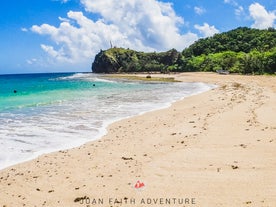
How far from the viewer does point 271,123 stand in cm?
1559

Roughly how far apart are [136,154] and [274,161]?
4.72 meters

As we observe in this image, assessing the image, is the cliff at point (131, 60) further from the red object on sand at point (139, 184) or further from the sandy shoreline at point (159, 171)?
the red object on sand at point (139, 184)

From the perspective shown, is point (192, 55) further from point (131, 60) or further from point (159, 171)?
point (159, 171)

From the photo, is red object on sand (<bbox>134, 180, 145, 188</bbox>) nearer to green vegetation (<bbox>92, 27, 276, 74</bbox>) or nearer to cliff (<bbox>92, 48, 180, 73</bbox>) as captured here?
green vegetation (<bbox>92, 27, 276, 74</bbox>)

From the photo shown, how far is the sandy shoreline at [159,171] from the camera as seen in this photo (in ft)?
25.5

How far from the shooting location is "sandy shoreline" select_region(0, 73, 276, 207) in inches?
306

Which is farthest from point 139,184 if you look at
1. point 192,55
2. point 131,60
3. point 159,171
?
point 131,60

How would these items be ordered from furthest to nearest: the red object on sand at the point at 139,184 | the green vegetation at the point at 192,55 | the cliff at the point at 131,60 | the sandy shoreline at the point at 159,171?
the cliff at the point at 131,60, the green vegetation at the point at 192,55, the red object on sand at the point at 139,184, the sandy shoreline at the point at 159,171

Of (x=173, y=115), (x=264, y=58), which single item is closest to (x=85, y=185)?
(x=173, y=115)

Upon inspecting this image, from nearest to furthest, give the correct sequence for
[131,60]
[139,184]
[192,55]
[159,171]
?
[139,184], [159,171], [192,55], [131,60]

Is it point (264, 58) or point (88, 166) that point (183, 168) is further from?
point (264, 58)

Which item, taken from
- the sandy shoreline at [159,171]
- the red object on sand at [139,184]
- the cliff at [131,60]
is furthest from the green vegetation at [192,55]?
the red object on sand at [139,184]

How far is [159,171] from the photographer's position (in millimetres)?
9648

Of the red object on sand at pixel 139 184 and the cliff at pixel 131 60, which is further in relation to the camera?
the cliff at pixel 131 60
